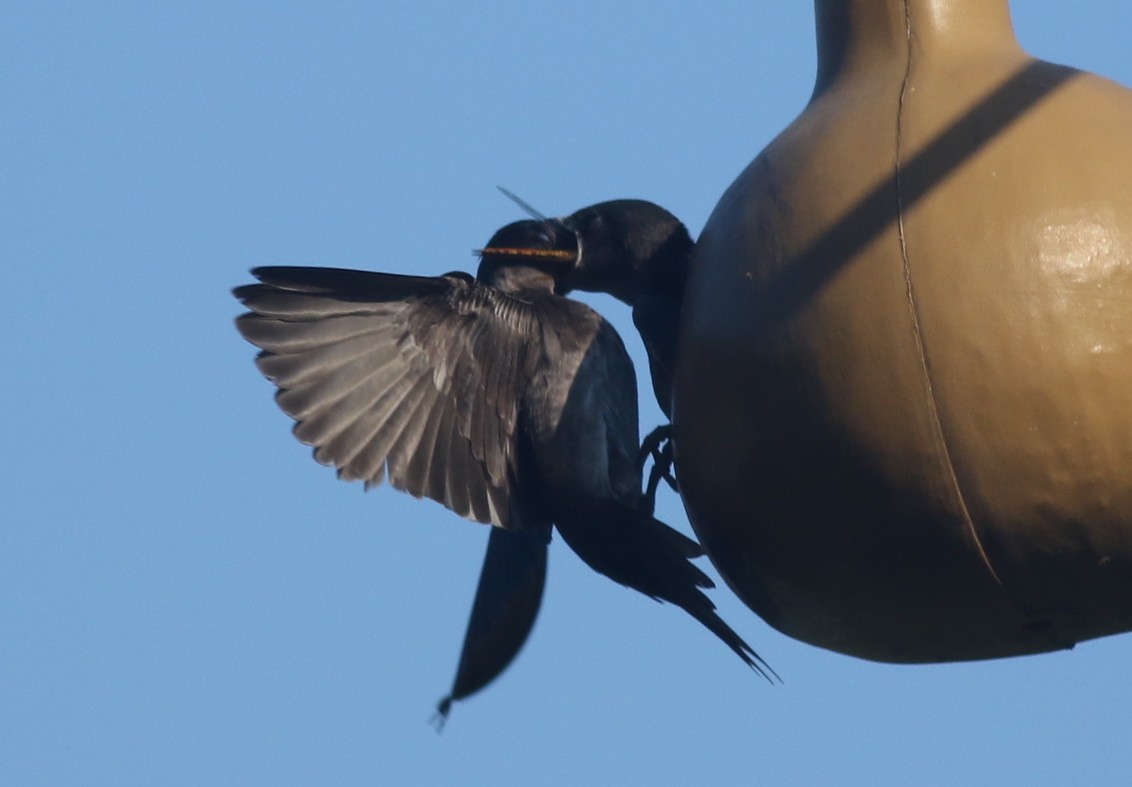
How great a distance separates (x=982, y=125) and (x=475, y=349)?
3.88 ft

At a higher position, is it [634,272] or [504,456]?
[634,272]

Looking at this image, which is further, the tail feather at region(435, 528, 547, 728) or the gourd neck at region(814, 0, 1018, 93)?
the tail feather at region(435, 528, 547, 728)

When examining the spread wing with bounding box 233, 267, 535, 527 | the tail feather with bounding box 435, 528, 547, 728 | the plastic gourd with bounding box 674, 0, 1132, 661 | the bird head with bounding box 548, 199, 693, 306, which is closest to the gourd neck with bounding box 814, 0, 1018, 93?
the plastic gourd with bounding box 674, 0, 1132, 661

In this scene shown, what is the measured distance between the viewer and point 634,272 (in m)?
4.55

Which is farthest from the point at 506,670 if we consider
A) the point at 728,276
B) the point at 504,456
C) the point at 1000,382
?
the point at 1000,382

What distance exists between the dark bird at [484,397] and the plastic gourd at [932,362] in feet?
1.46

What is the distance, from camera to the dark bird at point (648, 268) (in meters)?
4.54

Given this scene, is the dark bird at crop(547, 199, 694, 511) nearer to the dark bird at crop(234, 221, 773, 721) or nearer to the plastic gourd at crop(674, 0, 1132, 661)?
the dark bird at crop(234, 221, 773, 721)

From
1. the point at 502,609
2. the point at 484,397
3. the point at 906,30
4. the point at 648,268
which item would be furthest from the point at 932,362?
the point at 502,609

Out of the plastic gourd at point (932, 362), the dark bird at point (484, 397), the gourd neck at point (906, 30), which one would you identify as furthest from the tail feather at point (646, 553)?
the gourd neck at point (906, 30)

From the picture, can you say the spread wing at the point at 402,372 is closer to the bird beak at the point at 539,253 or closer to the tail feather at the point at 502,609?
the bird beak at the point at 539,253

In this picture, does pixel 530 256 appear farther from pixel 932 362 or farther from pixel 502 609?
pixel 932 362

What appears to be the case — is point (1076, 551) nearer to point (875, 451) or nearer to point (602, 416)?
point (875, 451)

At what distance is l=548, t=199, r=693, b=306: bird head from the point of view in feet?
14.9
